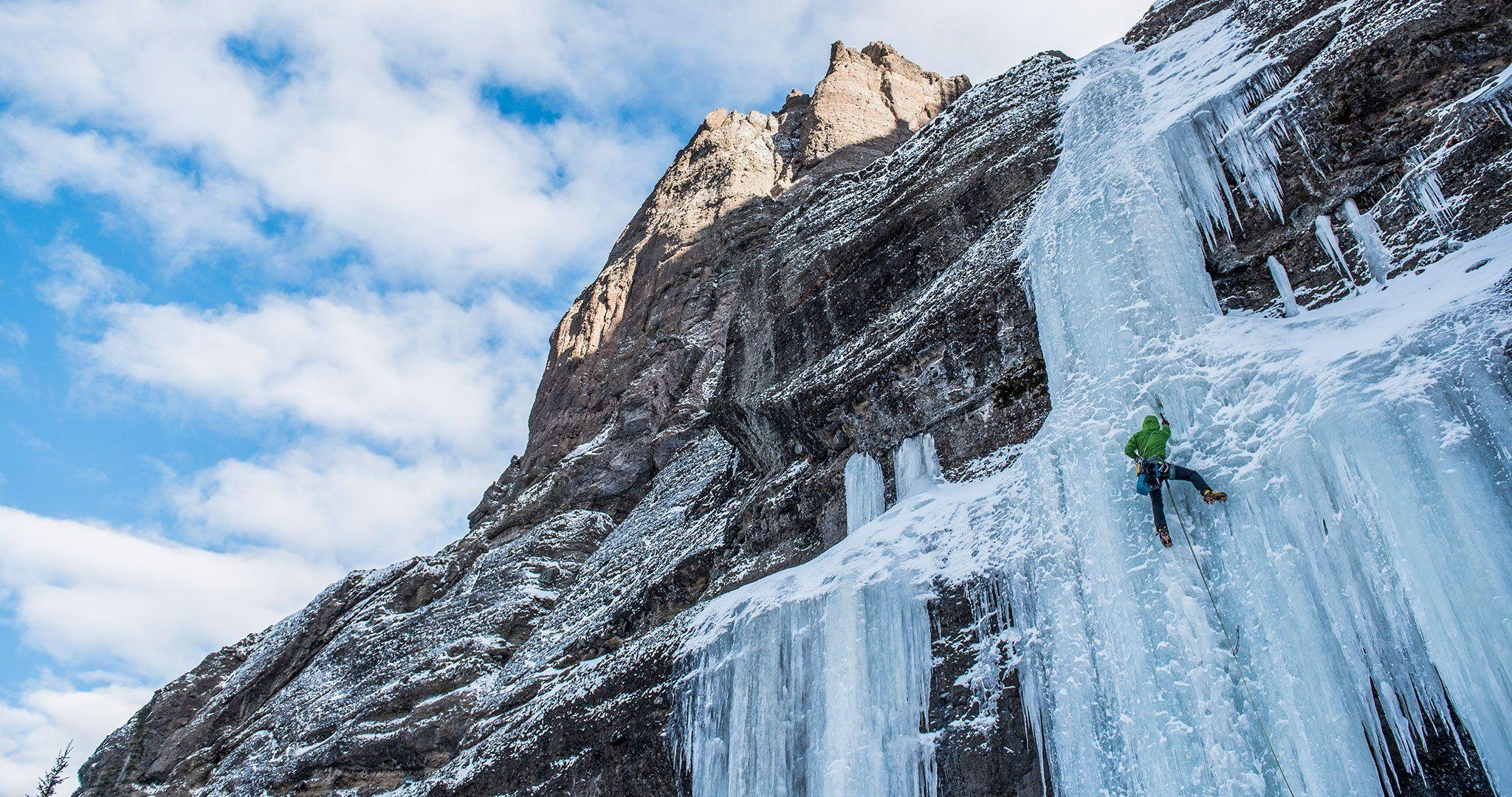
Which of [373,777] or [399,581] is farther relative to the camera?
[399,581]

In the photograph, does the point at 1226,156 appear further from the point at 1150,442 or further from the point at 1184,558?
the point at 1184,558

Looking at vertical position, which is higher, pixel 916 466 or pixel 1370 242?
pixel 1370 242

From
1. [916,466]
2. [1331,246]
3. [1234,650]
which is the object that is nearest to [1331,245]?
[1331,246]

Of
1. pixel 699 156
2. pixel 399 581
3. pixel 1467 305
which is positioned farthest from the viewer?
pixel 699 156

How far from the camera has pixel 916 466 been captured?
1228cm

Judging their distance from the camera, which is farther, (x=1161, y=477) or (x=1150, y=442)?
(x=1150, y=442)

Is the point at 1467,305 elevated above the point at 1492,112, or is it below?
below

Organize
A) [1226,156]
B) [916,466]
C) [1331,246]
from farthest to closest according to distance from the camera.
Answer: [916,466]
[1226,156]
[1331,246]

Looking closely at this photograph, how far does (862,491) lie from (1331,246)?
6.04m

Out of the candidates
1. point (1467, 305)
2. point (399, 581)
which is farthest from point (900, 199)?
point (399, 581)

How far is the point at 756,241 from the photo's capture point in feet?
79.9

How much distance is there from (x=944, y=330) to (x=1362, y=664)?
7042 millimetres

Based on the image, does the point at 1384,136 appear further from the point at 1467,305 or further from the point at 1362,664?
the point at 1362,664

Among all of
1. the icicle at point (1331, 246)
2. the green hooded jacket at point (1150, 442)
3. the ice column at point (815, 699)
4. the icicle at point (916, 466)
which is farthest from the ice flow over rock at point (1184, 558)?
the icicle at point (1331, 246)
